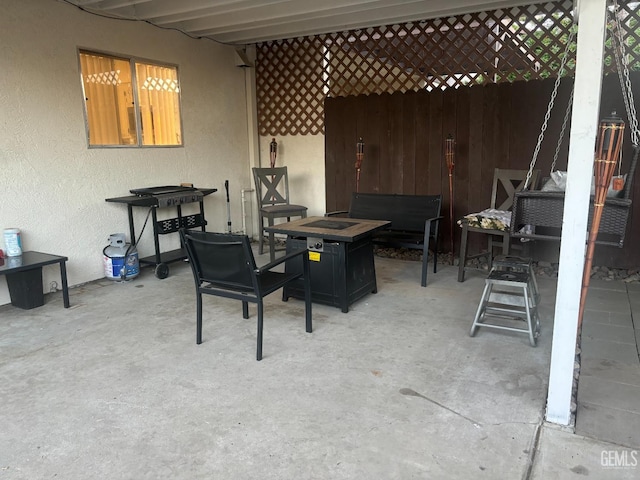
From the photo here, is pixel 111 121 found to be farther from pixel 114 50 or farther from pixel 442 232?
pixel 442 232

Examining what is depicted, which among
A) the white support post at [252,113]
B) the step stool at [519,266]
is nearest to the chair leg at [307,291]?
the step stool at [519,266]

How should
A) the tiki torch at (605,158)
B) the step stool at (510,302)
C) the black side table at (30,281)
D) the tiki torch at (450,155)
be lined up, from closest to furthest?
1. the tiki torch at (605,158)
2. the step stool at (510,302)
3. the black side table at (30,281)
4. the tiki torch at (450,155)

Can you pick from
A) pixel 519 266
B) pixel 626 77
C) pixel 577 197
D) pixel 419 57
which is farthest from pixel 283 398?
pixel 419 57

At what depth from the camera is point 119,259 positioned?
14.0ft

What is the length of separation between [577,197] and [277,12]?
3.39 meters

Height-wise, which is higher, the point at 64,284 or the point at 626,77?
the point at 626,77

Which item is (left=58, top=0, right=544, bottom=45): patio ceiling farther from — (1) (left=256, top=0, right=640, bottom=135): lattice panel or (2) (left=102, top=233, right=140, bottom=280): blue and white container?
(2) (left=102, top=233, right=140, bottom=280): blue and white container

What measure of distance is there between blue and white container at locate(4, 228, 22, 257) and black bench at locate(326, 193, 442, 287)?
8.19 ft

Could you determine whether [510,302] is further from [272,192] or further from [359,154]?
[272,192]

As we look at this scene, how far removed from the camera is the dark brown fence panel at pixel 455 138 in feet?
14.0

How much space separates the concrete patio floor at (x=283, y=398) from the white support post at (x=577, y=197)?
0.73 feet

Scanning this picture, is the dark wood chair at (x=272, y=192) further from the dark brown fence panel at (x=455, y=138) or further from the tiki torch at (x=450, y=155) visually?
the tiki torch at (x=450, y=155)

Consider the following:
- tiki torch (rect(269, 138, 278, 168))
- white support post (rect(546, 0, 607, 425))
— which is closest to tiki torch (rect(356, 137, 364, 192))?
tiki torch (rect(269, 138, 278, 168))

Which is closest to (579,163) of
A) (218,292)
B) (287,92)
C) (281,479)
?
(281,479)
